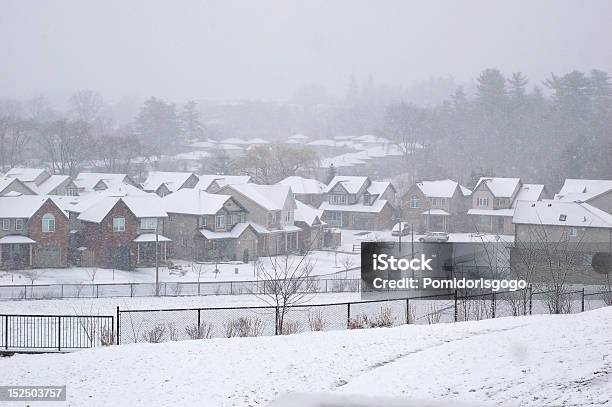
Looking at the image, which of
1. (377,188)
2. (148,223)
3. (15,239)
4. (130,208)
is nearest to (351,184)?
(377,188)

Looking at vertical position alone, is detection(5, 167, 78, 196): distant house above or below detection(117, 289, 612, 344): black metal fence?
above

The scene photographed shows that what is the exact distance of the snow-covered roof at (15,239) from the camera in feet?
105

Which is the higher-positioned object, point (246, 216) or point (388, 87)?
point (388, 87)

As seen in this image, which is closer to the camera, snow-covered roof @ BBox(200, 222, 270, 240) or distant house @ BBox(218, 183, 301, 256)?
snow-covered roof @ BBox(200, 222, 270, 240)

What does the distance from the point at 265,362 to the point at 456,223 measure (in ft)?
120

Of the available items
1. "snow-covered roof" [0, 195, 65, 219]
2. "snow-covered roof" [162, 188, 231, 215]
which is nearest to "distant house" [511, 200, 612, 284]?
"snow-covered roof" [162, 188, 231, 215]

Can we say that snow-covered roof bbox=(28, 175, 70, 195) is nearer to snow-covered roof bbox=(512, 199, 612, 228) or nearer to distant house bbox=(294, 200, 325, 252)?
distant house bbox=(294, 200, 325, 252)

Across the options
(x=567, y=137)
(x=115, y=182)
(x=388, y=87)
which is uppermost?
(x=388, y=87)

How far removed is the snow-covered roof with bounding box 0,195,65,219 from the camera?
33.0 m

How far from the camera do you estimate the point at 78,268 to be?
1291 inches

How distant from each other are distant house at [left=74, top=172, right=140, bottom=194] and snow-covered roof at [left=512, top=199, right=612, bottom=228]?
26.0 m

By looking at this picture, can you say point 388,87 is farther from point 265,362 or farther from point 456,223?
point 265,362

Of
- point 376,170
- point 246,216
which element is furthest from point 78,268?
point 376,170

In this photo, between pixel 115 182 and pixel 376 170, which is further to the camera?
pixel 376 170
